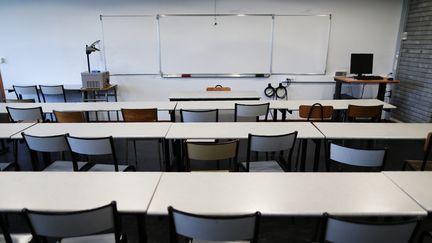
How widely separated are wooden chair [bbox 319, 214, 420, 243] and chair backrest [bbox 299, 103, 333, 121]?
259cm

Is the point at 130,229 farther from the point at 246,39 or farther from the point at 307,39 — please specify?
the point at 307,39

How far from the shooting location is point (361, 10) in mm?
5512

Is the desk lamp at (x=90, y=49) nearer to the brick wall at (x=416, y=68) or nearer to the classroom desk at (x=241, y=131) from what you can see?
the classroom desk at (x=241, y=131)

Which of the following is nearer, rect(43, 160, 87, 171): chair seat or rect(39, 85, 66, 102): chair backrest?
rect(43, 160, 87, 171): chair seat

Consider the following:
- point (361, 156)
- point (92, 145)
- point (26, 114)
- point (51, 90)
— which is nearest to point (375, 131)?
point (361, 156)

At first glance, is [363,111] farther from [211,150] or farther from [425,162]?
[211,150]

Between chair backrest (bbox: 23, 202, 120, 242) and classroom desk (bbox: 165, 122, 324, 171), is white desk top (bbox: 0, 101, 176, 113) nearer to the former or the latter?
classroom desk (bbox: 165, 122, 324, 171)

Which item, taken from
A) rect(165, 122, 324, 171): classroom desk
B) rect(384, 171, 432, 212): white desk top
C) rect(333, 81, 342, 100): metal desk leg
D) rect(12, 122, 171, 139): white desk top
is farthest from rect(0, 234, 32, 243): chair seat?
rect(333, 81, 342, 100): metal desk leg

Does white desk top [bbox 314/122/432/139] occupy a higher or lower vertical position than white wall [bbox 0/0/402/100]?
lower

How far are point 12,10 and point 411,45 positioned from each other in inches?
292

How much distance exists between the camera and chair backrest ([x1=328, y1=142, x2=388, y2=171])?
218 centimetres

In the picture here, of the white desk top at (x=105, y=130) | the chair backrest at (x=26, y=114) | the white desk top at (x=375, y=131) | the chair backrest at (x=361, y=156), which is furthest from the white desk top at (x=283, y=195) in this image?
the chair backrest at (x=26, y=114)

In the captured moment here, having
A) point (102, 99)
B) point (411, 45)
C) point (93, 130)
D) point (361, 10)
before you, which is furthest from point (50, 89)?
point (411, 45)

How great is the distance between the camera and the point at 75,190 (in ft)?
5.63
